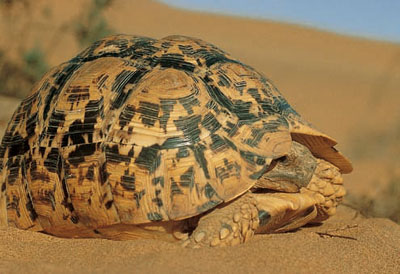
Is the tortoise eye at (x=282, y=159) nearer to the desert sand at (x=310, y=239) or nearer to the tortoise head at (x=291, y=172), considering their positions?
the tortoise head at (x=291, y=172)

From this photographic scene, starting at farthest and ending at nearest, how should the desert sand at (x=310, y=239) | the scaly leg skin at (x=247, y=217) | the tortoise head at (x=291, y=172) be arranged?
the tortoise head at (x=291, y=172) → the scaly leg skin at (x=247, y=217) → the desert sand at (x=310, y=239)

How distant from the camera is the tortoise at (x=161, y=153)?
360 centimetres

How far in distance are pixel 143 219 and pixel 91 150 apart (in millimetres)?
569

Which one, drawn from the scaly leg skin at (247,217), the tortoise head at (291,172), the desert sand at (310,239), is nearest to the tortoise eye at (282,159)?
the tortoise head at (291,172)

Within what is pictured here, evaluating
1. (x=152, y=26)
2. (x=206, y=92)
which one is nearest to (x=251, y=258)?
(x=206, y=92)

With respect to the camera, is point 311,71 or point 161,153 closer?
point 161,153

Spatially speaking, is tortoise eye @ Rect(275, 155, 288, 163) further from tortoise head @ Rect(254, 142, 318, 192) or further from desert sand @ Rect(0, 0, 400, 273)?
desert sand @ Rect(0, 0, 400, 273)

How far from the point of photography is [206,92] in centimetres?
388

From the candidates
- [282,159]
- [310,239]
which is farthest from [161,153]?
[310,239]

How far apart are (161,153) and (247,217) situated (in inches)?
25.9

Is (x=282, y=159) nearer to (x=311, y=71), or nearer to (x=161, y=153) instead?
(x=161, y=153)

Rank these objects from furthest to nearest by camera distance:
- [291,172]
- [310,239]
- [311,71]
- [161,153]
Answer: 1. [311,71]
2. [291,172]
3. [310,239]
4. [161,153]

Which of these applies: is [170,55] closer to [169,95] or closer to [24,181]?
[169,95]

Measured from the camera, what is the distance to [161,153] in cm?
361
